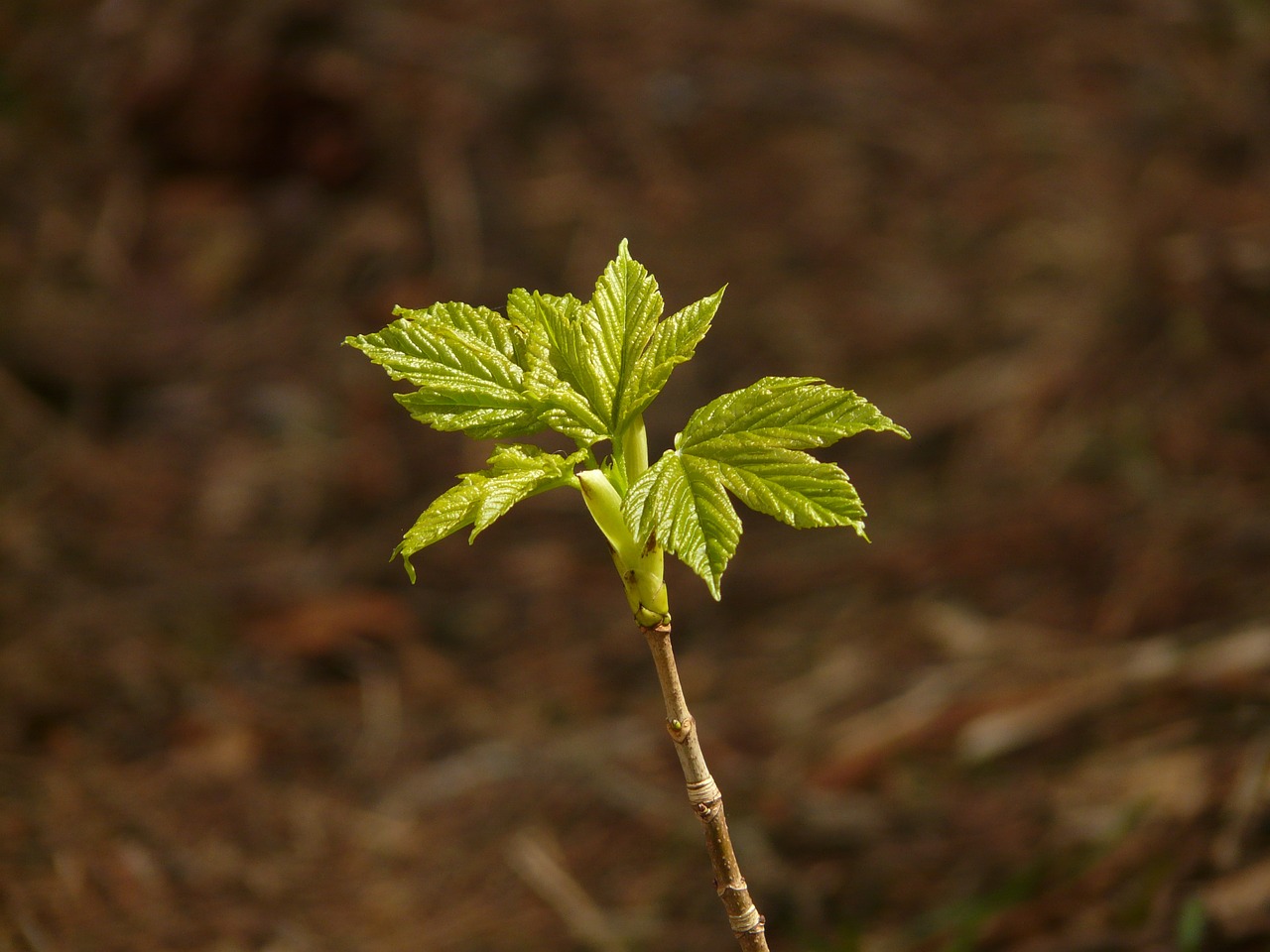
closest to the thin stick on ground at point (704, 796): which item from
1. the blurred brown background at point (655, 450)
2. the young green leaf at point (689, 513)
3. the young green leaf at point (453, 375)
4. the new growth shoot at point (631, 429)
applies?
the new growth shoot at point (631, 429)

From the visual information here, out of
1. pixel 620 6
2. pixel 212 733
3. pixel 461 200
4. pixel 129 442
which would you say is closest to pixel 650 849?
pixel 212 733

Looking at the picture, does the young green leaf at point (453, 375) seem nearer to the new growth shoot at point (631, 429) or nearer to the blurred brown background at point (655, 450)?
the new growth shoot at point (631, 429)

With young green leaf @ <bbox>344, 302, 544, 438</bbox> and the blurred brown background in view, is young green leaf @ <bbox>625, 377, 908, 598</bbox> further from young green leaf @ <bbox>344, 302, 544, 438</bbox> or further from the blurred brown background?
the blurred brown background

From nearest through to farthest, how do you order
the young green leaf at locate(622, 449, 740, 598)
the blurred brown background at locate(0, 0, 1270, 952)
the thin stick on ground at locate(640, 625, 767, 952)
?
the young green leaf at locate(622, 449, 740, 598) < the thin stick on ground at locate(640, 625, 767, 952) < the blurred brown background at locate(0, 0, 1270, 952)

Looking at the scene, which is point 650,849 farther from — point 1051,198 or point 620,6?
point 620,6

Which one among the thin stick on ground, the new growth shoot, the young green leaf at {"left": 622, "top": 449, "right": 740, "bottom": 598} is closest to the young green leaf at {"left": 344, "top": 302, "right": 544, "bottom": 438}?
the new growth shoot

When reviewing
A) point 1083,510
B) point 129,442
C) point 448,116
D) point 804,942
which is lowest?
point 804,942
